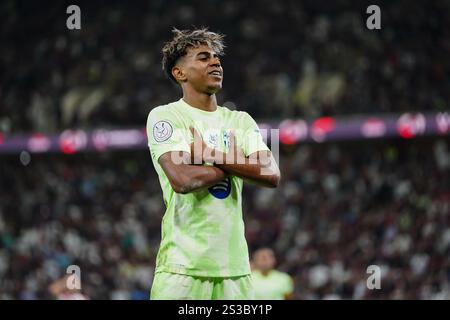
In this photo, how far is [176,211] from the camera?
17.5ft

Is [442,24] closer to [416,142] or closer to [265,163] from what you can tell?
[416,142]

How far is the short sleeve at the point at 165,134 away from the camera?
533 centimetres

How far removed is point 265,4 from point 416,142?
558cm

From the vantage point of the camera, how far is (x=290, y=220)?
18219 millimetres

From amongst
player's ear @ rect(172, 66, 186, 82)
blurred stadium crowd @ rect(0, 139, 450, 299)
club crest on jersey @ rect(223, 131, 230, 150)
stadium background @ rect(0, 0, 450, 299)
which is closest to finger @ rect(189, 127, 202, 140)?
club crest on jersey @ rect(223, 131, 230, 150)

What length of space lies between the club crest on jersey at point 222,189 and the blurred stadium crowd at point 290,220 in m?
9.31

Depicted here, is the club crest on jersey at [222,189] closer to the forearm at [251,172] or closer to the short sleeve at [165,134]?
the forearm at [251,172]

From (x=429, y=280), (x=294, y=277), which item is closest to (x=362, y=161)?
(x=294, y=277)

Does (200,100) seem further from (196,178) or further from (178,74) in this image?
(196,178)

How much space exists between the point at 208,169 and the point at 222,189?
0.20 meters

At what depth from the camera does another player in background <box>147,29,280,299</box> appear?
17.2ft

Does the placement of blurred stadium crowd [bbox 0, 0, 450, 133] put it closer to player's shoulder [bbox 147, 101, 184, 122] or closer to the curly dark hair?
the curly dark hair

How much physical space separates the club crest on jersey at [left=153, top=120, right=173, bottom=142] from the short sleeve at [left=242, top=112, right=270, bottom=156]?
0.45 m

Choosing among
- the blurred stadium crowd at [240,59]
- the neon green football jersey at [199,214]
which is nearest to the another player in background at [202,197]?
the neon green football jersey at [199,214]
